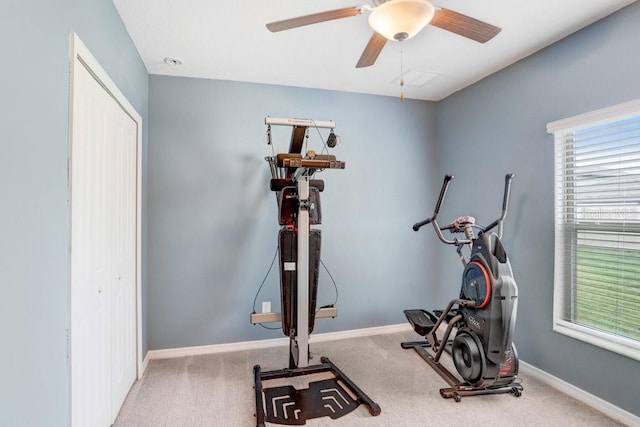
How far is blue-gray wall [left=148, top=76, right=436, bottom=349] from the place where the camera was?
3107 mm

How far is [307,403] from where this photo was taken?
2.32 m

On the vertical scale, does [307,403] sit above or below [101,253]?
below

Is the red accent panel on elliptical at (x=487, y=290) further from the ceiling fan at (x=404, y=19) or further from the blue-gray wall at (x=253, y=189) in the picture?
the ceiling fan at (x=404, y=19)

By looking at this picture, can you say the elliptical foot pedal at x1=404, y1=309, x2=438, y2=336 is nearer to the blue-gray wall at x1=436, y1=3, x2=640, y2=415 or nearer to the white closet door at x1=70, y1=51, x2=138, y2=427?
the blue-gray wall at x1=436, y1=3, x2=640, y2=415

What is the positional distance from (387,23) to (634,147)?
190 cm

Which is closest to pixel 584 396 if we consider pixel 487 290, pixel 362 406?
pixel 487 290

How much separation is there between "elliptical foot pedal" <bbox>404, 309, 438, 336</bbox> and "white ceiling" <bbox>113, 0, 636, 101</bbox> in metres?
2.41

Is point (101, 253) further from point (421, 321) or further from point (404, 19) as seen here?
point (421, 321)

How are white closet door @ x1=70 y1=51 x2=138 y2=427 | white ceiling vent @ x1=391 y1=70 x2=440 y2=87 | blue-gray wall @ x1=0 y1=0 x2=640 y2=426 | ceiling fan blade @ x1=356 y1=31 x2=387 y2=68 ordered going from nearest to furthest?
blue-gray wall @ x1=0 y1=0 x2=640 y2=426 < white closet door @ x1=70 y1=51 x2=138 y2=427 < ceiling fan blade @ x1=356 y1=31 x2=387 y2=68 < white ceiling vent @ x1=391 y1=70 x2=440 y2=87

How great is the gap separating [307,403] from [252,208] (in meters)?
1.83

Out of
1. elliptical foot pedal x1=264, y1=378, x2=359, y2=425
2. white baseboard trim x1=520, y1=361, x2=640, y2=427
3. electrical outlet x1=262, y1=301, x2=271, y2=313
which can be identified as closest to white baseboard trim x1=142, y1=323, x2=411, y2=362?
electrical outlet x1=262, y1=301, x2=271, y2=313

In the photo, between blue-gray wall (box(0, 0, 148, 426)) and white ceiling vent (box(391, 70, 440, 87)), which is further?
white ceiling vent (box(391, 70, 440, 87))

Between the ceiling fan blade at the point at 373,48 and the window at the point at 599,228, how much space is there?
162cm

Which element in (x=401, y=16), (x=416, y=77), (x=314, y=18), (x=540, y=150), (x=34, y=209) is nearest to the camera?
(x=34, y=209)
